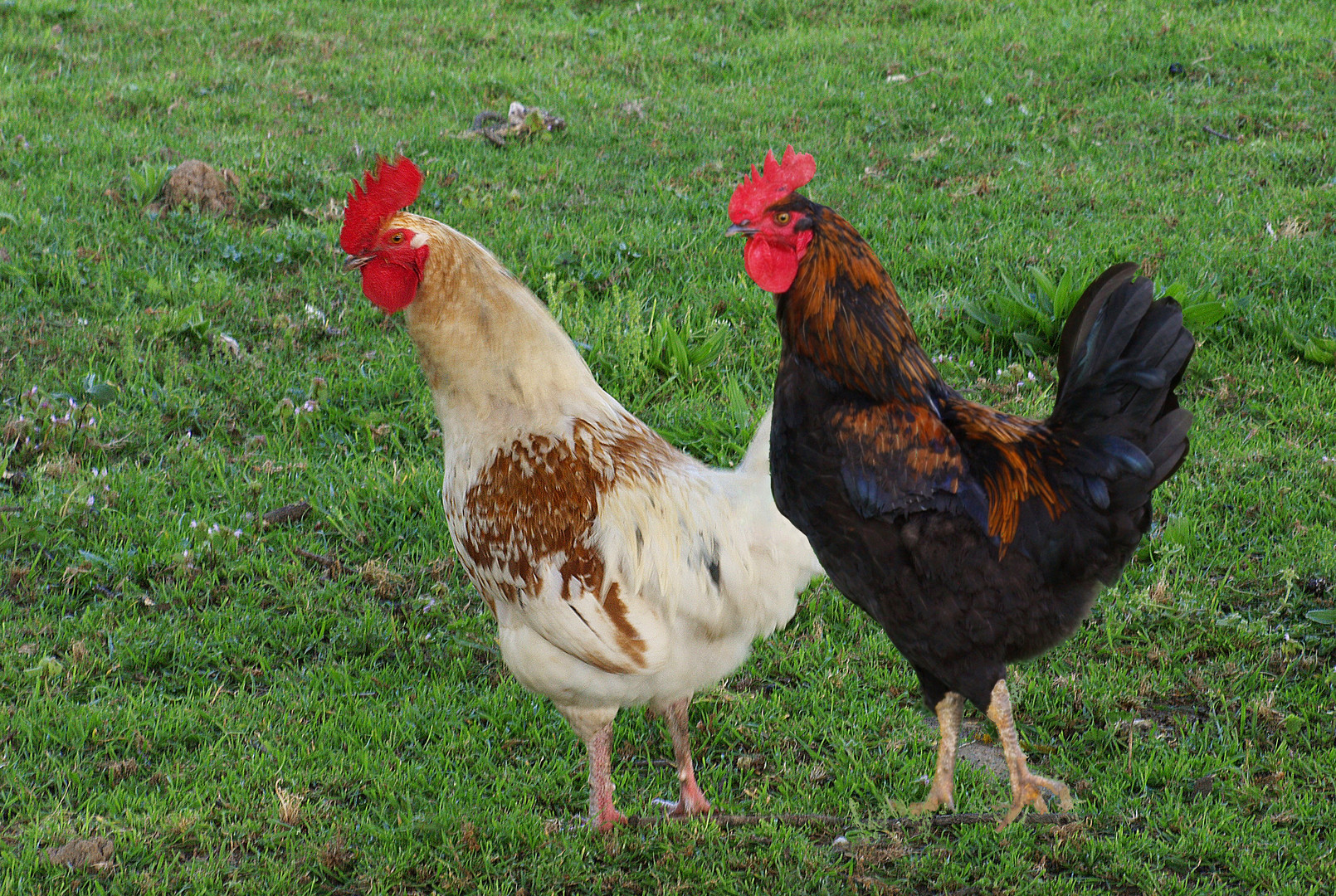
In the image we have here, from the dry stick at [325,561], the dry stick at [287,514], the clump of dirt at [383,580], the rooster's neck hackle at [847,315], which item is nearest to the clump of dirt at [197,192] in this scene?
the dry stick at [287,514]

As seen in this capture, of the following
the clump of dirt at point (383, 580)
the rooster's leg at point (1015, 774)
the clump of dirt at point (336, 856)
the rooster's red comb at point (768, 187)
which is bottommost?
the clump of dirt at point (336, 856)

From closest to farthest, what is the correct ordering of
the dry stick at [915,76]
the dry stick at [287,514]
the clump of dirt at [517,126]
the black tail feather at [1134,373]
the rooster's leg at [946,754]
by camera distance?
the black tail feather at [1134,373], the rooster's leg at [946,754], the dry stick at [287,514], the clump of dirt at [517,126], the dry stick at [915,76]

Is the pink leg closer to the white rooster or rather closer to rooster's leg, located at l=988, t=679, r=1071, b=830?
the white rooster

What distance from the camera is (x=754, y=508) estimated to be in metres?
3.52

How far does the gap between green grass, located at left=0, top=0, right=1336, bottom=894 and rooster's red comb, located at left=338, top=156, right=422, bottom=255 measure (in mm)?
1717

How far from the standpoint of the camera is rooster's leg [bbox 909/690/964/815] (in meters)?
3.46

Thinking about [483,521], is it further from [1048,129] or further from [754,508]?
[1048,129]

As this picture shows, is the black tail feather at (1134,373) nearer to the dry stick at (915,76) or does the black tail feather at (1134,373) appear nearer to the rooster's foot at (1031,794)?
the rooster's foot at (1031,794)

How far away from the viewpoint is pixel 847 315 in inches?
117

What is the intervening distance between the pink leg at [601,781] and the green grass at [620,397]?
0.30 feet

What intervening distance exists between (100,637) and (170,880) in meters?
1.39

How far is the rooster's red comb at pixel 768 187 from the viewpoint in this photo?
2.97 m

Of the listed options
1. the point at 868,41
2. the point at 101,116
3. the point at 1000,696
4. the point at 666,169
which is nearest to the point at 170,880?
the point at 1000,696

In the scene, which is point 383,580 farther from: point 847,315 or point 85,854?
point 847,315
